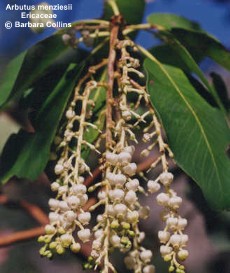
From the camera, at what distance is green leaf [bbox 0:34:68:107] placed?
1235 millimetres

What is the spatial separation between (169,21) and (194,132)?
1.39 ft

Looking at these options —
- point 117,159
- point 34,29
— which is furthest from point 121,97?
point 34,29

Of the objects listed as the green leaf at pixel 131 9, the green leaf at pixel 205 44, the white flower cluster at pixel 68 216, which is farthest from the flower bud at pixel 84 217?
the green leaf at pixel 131 9

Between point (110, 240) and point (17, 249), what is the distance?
3.68 feet

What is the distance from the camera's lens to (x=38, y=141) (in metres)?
1.19

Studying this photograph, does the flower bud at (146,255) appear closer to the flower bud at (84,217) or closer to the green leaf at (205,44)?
the flower bud at (84,217)

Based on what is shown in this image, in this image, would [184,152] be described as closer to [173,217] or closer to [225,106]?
[173,217]

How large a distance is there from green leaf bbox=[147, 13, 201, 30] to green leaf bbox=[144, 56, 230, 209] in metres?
0.23

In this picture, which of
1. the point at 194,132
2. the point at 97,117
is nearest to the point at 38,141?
the point at 97,117

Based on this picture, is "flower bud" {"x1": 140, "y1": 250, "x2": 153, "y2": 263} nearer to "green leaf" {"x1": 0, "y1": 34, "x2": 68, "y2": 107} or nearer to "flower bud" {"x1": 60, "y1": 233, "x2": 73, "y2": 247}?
"flower bud" {"x1": 60, "y1": 233, "x2": 73, "y2": 247}

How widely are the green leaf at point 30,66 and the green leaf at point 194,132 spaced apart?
0.71 ft

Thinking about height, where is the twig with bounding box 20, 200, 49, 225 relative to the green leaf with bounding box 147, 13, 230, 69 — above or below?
below

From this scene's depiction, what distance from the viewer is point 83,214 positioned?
0.91 metres

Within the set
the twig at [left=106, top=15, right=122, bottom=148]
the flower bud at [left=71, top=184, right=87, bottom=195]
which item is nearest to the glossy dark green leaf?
the twig at [left=106, top=15, right=122, bottom=148]
